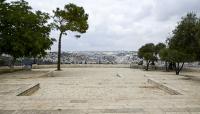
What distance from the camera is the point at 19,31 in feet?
103

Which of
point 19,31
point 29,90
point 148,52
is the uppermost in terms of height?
point 19,31

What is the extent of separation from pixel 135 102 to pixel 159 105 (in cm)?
93

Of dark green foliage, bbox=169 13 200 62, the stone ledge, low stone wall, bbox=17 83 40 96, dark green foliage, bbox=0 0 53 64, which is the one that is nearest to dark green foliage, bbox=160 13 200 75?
dark green foliage, bbox=169 13 200 62

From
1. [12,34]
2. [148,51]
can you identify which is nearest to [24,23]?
[12,34]

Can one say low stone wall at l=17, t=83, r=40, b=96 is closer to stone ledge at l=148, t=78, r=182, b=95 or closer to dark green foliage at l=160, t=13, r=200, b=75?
stone ledge at l=148, t=78, r=182, b=95

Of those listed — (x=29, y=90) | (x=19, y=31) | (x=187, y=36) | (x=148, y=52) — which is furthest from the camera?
(x=148, y=52)

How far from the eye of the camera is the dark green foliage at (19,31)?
3052 cm

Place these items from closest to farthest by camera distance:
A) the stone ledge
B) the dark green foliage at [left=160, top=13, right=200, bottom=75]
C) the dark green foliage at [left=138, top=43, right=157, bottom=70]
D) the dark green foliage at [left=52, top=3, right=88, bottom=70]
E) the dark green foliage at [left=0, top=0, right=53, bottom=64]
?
the stone ledge < the dark green foliage at [left=160, top=13, right=200, bottom=75] < the dark green foliage at [left=0, top=0, right=53, bottom=64] < the dark green foliage at [left=52, top=3, right=88, bottom=70] < the dark green foliage at [left=138, top=43, right=157, bottom=70]

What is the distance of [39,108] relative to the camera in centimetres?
1030

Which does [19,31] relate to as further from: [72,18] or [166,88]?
[166,88]

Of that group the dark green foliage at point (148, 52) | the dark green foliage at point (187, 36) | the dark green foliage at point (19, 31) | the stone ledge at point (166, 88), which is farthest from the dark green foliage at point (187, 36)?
the dark green foliage at point (148, 52)

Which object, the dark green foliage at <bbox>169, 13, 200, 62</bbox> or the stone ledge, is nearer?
the stone ledge

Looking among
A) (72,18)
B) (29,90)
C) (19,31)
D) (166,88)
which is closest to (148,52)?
(72,18)

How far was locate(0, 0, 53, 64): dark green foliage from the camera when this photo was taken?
3052 centimetres
